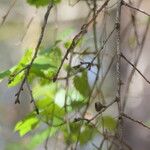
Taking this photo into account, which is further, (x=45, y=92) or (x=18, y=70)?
(x=45, y=92)

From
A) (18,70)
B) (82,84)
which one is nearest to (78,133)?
(82,84)

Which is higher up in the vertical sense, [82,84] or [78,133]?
[82,84]

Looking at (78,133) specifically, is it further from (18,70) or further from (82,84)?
(18,70)

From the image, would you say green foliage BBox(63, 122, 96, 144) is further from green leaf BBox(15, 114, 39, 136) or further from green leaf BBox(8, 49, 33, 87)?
green leaf BBox(8, 49, 33, 87)

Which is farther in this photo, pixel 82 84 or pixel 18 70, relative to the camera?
pixel 82 84

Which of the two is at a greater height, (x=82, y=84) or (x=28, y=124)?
(x=82, y=84)

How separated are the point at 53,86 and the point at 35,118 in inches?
4.8

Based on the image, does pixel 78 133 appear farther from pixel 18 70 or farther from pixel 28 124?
pixel 18 70

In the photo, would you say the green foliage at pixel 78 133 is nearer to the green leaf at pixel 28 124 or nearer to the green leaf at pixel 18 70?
the green leaf at pixel 28 124

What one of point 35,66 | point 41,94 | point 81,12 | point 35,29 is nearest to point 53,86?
point 41,94

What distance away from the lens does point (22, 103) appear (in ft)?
7.48

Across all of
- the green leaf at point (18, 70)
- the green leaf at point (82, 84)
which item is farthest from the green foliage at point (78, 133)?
the green leaf at point (18, 70)

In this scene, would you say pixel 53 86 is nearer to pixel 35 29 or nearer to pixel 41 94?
pixel 41 94

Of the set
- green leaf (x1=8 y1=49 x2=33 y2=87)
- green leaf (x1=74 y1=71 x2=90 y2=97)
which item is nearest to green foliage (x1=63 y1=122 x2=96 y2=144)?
green leaf (x1=74 y1=71 x2=90 y2=97)
